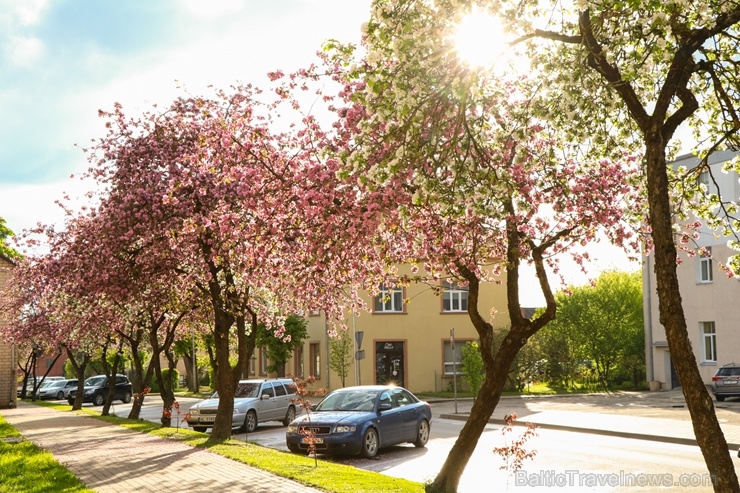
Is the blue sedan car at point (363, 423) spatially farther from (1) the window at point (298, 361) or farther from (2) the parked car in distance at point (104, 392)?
(1) the window at point (298, 361)

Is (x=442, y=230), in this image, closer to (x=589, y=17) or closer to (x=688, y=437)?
(x=589, y=17)

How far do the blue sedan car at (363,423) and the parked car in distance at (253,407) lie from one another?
6.32 m

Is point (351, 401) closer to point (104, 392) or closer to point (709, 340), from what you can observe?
point (709, 340)

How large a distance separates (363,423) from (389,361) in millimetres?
32541

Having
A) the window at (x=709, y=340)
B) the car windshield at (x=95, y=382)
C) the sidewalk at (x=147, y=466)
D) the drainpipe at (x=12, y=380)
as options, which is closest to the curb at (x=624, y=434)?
the sidewalk at (x=147, y=466)

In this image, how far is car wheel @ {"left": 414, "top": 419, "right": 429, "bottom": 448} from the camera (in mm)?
19281

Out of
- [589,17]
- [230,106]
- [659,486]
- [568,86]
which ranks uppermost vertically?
[230,106]

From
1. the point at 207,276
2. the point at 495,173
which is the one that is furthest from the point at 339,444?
the point at 495,173

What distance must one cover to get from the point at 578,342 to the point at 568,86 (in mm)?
43993

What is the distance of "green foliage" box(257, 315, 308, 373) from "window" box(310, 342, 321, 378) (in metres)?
1.46

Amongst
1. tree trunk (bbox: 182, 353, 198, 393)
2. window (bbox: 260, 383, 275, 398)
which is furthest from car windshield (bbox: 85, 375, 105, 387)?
window (bbox: 260, 383, 275, 398)

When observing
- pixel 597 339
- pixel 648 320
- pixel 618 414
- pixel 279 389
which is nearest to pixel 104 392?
pixel 279 389

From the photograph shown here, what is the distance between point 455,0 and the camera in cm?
698

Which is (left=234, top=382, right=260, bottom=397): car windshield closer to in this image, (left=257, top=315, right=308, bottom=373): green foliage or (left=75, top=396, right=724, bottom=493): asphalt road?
(left=75, top=396, right=724, bottom=493): asphalt road
